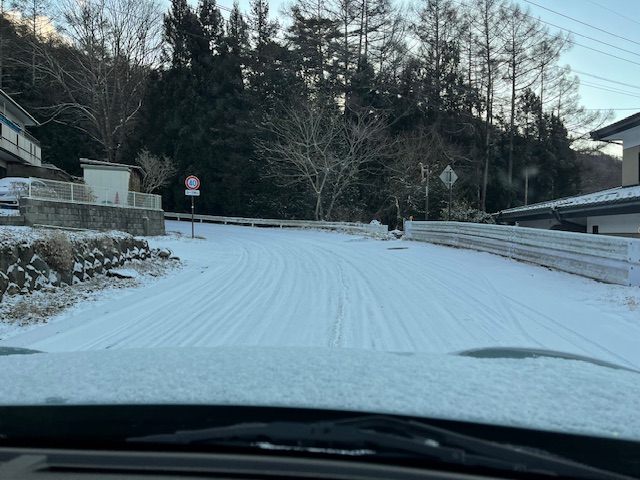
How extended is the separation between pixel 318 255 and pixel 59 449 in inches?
510

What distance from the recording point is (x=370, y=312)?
6.86m

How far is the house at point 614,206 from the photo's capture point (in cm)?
1516

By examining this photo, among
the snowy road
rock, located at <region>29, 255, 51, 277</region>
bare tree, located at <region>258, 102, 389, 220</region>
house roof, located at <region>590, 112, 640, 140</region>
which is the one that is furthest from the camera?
bare tree, located at <region>258, 102, 389, 220</region>

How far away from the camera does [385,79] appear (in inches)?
1511

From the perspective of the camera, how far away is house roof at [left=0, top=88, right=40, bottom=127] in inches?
1117

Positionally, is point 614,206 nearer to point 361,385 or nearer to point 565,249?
point 565,249

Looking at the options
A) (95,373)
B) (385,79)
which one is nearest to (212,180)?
(385,79)

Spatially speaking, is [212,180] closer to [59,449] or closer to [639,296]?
[639,296]

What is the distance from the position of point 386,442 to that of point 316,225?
91.3ft

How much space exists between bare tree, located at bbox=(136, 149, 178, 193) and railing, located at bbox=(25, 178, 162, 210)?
10.1 metres

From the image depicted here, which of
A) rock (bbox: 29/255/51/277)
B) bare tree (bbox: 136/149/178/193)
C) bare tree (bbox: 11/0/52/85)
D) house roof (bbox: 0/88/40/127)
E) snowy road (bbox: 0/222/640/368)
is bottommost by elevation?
snowy road (bbox: 0/222/640/368)

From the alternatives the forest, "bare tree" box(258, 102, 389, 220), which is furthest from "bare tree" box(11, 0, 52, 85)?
"bare tree" box(258, 102, 389, 220)

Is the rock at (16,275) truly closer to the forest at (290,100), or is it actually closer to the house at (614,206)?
the house at (614,206)

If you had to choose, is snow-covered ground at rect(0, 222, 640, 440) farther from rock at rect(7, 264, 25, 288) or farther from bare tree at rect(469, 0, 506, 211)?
bare tree at rect(469, 0, 506, 211)
